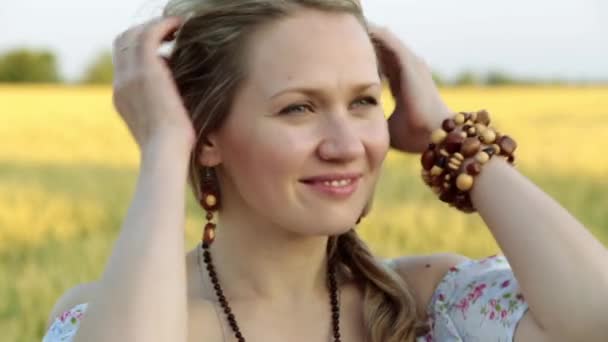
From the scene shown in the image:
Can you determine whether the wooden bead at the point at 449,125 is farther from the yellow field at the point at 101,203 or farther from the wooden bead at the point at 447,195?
the yellow field at the point at 101,203

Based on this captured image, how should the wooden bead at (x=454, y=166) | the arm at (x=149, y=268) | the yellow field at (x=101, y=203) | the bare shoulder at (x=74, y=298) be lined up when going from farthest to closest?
1. the yellow field at (x=101, y=203)
2. the bare shoulder at (x=74, y=298)
3. the wooden bead at (x=454, y=166)
4. the arm at (x=149, y=268)

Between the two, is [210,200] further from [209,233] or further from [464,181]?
[464,181]

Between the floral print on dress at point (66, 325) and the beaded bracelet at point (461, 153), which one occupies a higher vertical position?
the beaded bracelet at point (461, 153)

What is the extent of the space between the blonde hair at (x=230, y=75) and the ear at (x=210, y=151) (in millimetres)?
11

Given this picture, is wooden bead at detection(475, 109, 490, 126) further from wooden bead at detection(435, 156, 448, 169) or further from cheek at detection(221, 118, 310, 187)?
cheek at detection(221, 118, 310, 187)

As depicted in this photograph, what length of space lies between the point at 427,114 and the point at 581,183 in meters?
5.33

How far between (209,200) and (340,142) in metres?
0.41

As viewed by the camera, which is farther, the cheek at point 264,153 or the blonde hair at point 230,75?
Answer: the blonde hair at point 230,75

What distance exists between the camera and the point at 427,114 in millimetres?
2314

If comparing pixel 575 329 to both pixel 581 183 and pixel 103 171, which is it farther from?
pixel 103 171

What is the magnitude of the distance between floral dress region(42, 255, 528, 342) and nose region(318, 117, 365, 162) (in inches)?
16.8

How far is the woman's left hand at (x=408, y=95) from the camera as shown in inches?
91.3

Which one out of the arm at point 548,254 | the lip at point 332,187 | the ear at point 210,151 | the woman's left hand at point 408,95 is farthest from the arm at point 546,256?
the ear at point 210,151

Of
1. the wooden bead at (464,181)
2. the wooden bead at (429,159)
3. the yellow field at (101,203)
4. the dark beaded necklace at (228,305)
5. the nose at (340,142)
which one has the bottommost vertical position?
the yellow field at (101,203)
